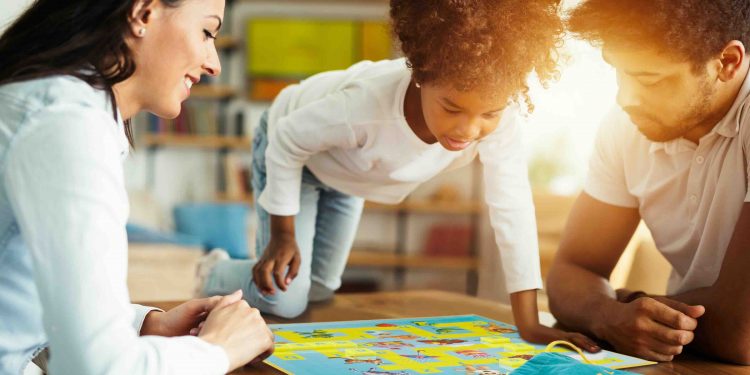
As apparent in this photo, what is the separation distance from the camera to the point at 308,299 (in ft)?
6.48

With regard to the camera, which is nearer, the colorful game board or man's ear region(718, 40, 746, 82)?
the colorful game board

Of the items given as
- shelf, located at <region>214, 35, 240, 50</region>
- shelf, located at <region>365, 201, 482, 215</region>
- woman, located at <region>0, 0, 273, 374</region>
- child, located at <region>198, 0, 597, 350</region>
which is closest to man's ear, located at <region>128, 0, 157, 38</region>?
woman, located at <region>0, 0, 273, 374</region>

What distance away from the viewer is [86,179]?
810mm

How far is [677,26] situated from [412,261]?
14.7ft

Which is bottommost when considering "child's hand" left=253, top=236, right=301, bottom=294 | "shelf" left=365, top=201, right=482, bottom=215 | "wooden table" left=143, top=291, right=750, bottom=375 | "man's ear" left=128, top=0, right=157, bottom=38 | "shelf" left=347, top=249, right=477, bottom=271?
"shelf" left=347, top=249, right=477, bottom=271

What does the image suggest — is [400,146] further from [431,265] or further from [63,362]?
[431,265]

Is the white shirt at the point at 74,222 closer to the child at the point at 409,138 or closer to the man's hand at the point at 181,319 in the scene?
the man's hand at the point at 181,319

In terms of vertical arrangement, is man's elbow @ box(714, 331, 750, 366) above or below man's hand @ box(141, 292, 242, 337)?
below

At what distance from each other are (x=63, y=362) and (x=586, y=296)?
3.35 ft

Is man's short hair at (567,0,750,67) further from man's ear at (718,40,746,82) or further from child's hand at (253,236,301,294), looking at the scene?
child's hand at (253,236,301,294)

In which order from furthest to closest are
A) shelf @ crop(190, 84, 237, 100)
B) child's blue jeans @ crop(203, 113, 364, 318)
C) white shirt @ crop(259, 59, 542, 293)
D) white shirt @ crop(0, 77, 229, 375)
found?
shelf @ crop(190, 84, 237, 100) → child's blue jeans @ crop(203, 113, 364, 318) → white shirt @ crop(259, 59, 542, 293) → white shirt @ crop(0, 77, 229, 375)

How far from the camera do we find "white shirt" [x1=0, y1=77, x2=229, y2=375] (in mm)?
792

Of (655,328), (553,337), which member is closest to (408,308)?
(553,337)

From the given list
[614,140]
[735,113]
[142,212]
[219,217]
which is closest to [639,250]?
[614,140]
